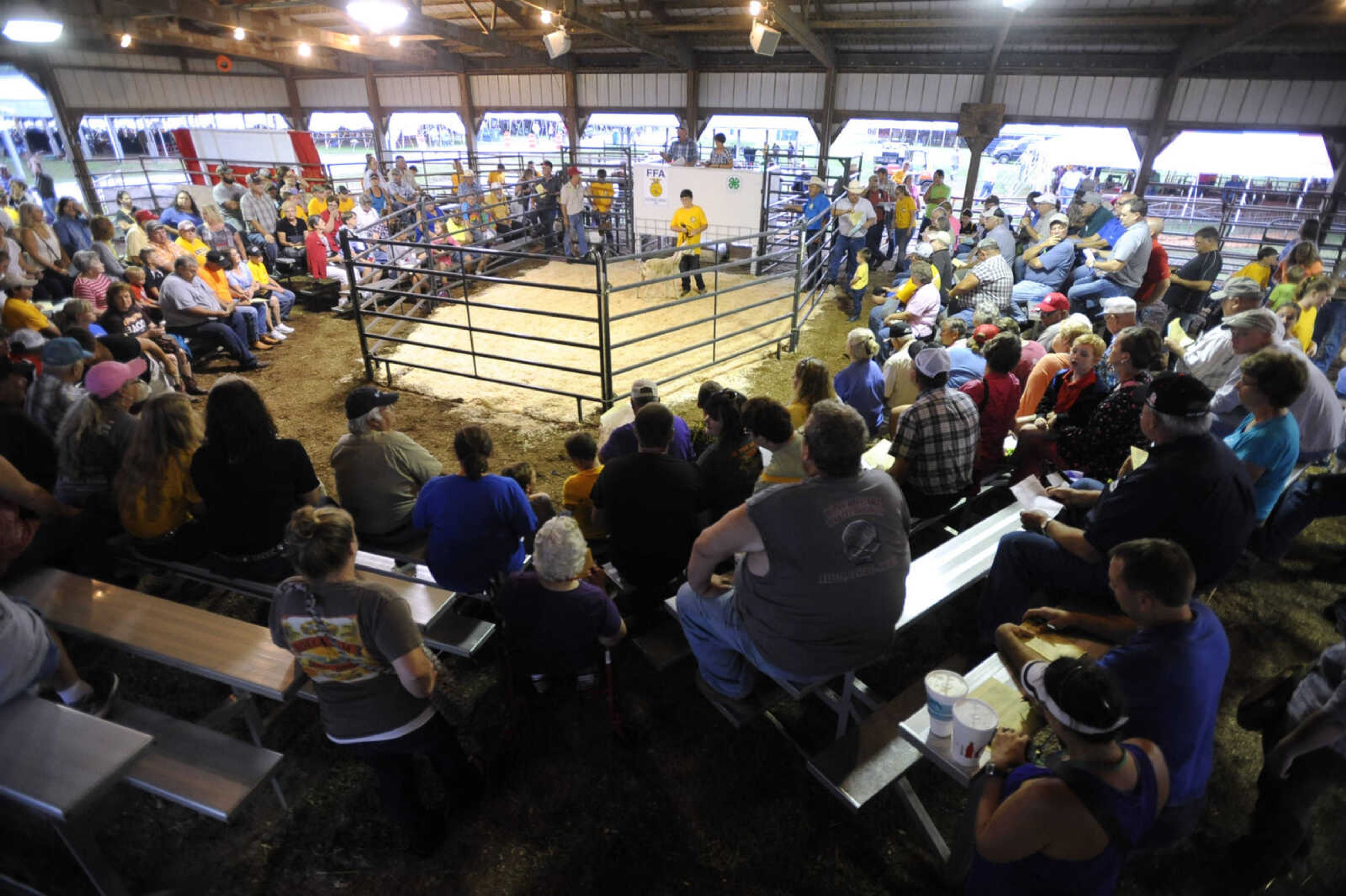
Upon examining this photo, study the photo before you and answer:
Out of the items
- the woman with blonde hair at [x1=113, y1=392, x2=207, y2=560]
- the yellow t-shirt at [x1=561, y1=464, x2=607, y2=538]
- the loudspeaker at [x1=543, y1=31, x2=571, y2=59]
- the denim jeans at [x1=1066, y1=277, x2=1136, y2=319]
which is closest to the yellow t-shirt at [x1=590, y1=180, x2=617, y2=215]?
the loudspeaker at [x1=543, y1=31, x2=571, y2=59]

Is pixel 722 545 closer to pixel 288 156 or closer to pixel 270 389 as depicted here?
pixel 270 389

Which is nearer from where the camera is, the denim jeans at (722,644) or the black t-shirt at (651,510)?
the denim jeans at (722,644)

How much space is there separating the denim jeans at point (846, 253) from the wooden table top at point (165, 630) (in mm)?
9389

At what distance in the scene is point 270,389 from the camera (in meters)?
7.06

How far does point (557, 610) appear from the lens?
2.58m

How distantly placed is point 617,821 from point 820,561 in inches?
53.9

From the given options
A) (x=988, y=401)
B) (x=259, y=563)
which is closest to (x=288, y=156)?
(x=259, y=563)

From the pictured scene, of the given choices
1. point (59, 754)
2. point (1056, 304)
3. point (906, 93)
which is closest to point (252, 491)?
point (59, 754)

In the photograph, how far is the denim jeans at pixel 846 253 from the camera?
10.2 meters

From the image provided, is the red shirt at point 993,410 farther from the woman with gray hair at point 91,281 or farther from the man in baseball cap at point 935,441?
the woman with gray hair at point 91,281

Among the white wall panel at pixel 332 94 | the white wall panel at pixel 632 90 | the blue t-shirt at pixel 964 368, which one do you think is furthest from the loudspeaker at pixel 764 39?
the white wall panel at pixel 332 94

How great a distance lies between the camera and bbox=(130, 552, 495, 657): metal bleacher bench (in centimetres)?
283

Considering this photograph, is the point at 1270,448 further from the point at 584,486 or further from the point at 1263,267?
the point at 1263,267

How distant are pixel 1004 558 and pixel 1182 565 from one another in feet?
4.01
